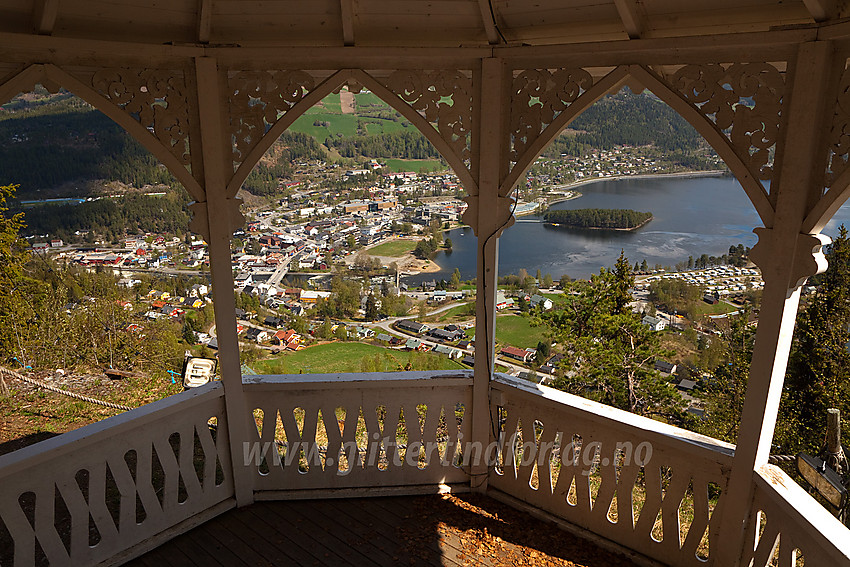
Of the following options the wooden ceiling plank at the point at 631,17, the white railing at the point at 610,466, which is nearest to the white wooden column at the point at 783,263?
the white railing at the point at 610,466

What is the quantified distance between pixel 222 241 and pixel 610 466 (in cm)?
260

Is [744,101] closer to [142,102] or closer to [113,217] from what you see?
[142,102]

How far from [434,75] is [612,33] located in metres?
0.96

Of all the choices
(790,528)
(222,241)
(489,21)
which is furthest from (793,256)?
(222,241)

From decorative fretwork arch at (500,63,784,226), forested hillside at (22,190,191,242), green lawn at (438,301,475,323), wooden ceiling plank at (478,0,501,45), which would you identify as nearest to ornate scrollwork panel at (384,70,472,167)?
wooden ceiling plank at (478,0,501,45)

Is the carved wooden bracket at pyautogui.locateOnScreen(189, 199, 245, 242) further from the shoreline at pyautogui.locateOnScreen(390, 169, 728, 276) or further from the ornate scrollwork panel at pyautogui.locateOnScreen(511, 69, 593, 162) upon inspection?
the shoreline at pyautogui.locateOnScreen(390, 169, 728, 276)

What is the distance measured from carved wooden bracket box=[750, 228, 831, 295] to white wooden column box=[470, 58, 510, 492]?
1.31 meters

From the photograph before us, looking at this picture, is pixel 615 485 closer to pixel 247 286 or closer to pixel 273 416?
pixel 273 416

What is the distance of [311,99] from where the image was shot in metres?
3.05

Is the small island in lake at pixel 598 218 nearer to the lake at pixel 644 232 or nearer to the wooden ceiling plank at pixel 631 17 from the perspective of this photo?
the lake at pixel 644 232

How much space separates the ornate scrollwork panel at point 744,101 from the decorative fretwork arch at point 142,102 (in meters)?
2.56

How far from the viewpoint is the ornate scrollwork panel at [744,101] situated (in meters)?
2.32

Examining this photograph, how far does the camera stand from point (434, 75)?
3066 mm

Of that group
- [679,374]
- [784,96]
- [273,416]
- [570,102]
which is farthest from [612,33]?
[679,374]
